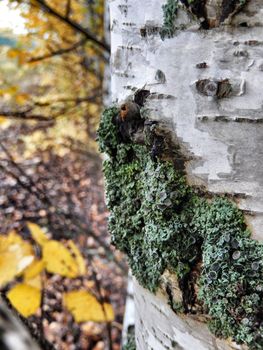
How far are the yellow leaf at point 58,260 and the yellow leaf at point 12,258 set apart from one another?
0.08 m

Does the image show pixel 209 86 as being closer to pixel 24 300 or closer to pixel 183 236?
pixel 183 236

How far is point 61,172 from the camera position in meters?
4.69

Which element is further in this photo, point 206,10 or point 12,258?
point 12,258

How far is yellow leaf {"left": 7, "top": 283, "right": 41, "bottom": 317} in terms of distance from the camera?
1577mm

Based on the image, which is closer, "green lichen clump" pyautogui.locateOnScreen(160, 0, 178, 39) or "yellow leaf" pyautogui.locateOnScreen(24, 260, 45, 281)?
"green lichen clump" pyautogui.locateOnScreen(160, 0, 178, 39)

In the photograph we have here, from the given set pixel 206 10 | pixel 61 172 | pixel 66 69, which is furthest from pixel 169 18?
pixel 66 69

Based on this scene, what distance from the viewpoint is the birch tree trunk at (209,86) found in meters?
0.58

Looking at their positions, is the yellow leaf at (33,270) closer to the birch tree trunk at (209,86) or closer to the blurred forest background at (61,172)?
the blurred forest background at (61,172)

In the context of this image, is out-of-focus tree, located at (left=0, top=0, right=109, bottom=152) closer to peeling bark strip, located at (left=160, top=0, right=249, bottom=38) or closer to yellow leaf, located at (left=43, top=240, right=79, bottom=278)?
yellow leaf, located at (left=43, top=240, right=79, bottom=278)

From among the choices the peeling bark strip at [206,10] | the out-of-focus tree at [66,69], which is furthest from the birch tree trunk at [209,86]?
the out-of-focus tree at [66,69]

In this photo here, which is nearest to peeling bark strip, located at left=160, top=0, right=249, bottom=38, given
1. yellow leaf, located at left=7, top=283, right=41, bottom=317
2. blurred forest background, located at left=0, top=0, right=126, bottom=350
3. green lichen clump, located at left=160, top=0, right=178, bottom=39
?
green lichen clump, located at left=160, top=0, right=178, bottom=39

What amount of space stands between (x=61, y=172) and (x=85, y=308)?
307cm

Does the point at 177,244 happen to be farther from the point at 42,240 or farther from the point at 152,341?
the point at 42,240

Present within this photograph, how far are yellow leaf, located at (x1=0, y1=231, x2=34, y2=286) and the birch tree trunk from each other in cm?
96
